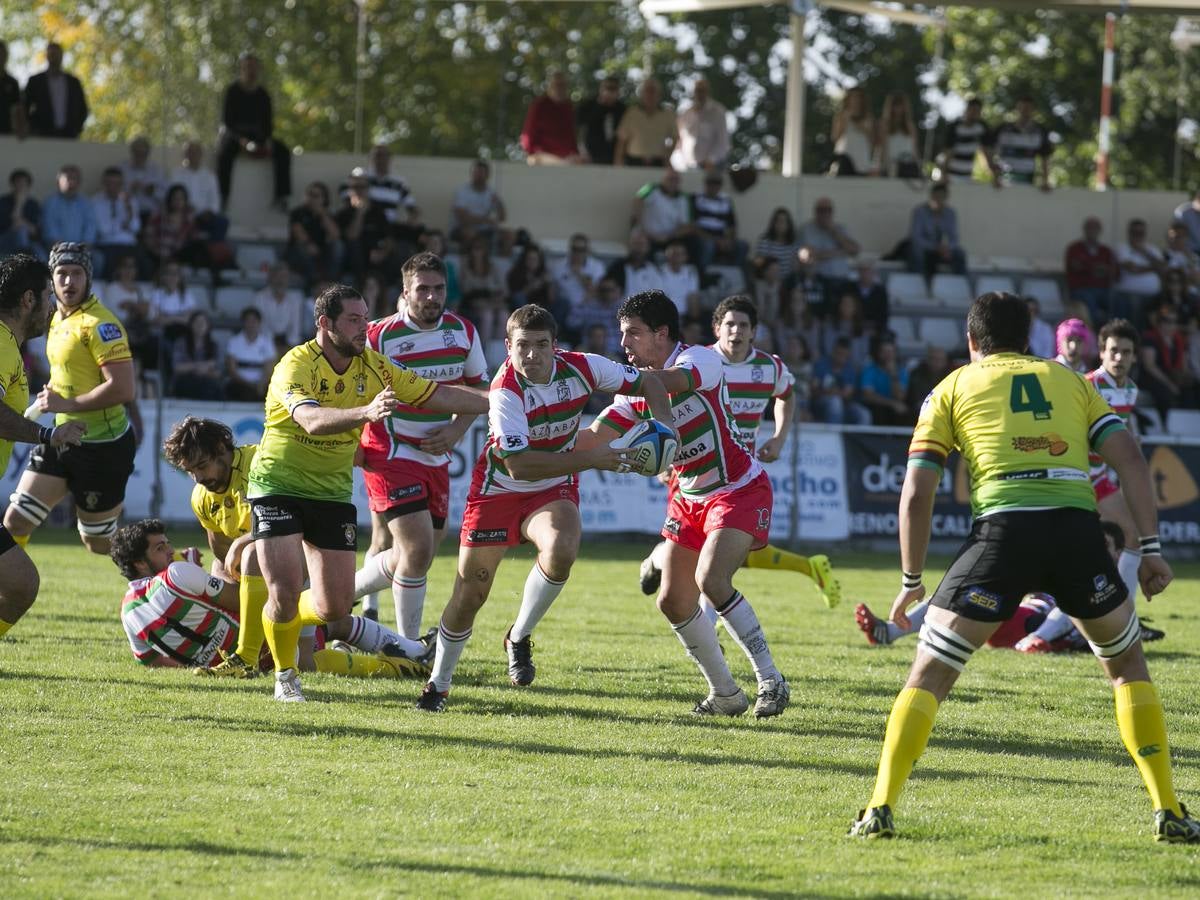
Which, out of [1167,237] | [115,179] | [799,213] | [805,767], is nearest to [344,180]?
[115,179]

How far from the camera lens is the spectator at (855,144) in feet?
84.5

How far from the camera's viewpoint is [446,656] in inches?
335

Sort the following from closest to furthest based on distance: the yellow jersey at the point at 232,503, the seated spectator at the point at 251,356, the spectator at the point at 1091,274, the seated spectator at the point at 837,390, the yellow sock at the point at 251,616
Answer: the yellow sock at the point at 251,616 < the yellow jersey at the point at 232,503 < the seated spectator at the point at 251,356 < the seated spectator at the point at 837,390 < the spectator at the point at 1091,274

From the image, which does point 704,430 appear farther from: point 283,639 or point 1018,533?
point 1018,533

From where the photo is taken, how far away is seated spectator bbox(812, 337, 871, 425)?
812 inches

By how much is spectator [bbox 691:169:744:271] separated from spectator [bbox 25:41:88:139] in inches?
335

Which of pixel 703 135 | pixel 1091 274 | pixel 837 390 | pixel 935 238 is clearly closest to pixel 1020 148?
pixel 935 238

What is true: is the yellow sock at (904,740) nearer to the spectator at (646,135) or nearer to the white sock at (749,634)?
the white sock at (749,634)

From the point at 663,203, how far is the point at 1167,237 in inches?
311

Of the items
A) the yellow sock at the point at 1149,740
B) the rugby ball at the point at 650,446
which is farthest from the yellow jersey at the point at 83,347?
the yellow sock at the point at 1149,740

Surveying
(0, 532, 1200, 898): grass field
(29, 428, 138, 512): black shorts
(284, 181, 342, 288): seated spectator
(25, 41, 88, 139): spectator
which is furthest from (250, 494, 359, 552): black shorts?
(25, 41, 88, 139): spectator

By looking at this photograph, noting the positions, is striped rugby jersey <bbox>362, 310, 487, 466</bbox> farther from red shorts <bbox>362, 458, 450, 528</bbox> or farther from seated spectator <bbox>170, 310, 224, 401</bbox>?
seated spectator <bbox>170, 310, 224, 401</bbox>

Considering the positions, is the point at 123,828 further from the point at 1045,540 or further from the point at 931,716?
the point at 1045,540

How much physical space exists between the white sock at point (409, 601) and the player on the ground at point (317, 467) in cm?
126
